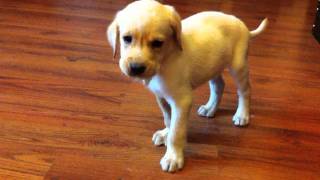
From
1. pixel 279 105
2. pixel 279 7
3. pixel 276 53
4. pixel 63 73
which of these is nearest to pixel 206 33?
pixel 279 105

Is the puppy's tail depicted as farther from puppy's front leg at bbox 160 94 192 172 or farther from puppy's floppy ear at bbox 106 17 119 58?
puppy's floppy ear at bbox 106 17 119 58

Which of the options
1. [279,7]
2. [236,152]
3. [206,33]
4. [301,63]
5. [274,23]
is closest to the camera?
[206,33]

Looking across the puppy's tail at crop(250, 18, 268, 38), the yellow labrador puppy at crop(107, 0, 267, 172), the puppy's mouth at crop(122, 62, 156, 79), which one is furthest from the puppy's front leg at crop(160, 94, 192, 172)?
the puppy's tail at crop(250, 18, 268, 38)

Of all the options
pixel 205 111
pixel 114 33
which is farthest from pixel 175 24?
pixel 205 111

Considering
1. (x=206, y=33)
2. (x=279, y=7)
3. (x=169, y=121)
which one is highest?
(x=206, y=33)

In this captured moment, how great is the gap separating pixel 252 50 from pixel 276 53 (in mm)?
127

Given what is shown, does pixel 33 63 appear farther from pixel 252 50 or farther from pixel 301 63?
pixel 301 63

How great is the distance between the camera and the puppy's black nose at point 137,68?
128 cm

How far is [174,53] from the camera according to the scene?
140 centimetres

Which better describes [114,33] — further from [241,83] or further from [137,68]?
[241,83]

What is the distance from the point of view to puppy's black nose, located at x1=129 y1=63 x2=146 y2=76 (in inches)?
50.4

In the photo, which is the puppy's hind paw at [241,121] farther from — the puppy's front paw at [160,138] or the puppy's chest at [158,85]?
the puppy's chest at [158,85]

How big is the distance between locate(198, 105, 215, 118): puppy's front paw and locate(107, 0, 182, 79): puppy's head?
1.83 ft

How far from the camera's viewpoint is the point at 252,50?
245 centimetres
